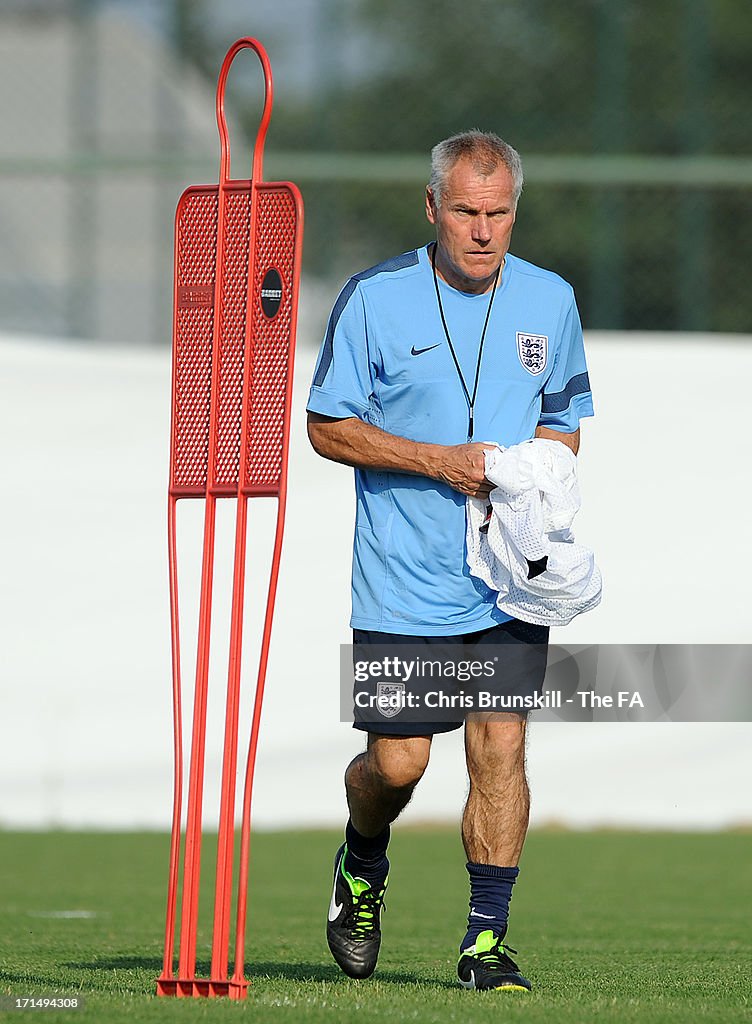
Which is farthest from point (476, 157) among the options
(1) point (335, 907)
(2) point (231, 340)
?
(1) point (335, 907)

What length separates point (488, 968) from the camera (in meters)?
4.96

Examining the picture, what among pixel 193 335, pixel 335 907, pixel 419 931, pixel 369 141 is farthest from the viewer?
pixel 369 141

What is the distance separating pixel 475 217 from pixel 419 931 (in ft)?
9.88

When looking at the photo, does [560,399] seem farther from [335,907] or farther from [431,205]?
[335,907]

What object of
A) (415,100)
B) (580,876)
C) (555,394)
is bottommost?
(580,876)

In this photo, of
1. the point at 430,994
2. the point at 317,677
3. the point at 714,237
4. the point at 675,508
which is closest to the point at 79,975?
the point at 430,994

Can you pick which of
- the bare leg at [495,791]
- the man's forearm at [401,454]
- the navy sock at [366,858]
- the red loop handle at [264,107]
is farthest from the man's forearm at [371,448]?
the navy sock at [366,858]

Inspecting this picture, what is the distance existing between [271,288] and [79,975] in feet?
6.28

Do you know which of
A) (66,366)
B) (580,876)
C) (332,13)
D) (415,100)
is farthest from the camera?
(415,100)

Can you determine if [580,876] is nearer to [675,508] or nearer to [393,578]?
[675,508]

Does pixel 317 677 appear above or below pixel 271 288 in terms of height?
below

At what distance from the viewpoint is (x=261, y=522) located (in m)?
11.6

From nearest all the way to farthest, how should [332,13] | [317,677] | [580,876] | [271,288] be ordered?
[271,288] → [580,876] → [317,677] → [332,13]

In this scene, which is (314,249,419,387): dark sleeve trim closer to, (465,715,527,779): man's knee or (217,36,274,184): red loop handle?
(217,36,274,184): red loop handle
